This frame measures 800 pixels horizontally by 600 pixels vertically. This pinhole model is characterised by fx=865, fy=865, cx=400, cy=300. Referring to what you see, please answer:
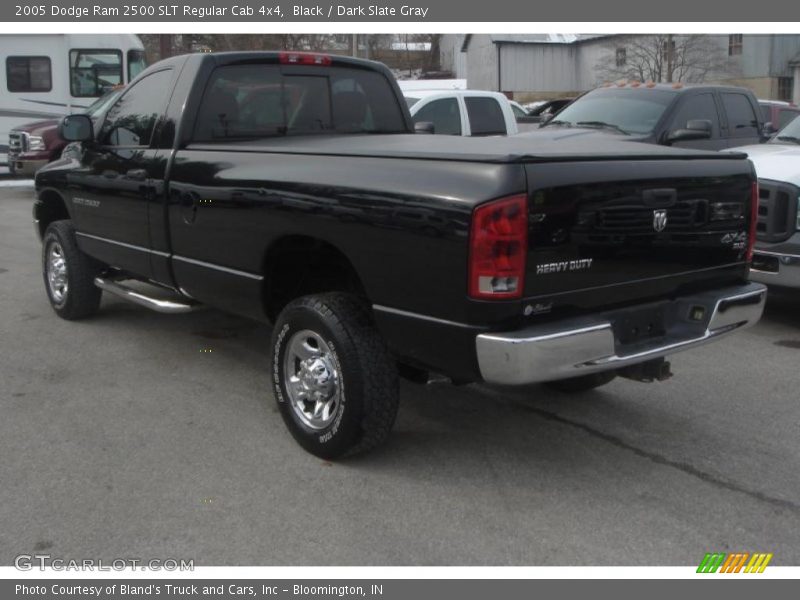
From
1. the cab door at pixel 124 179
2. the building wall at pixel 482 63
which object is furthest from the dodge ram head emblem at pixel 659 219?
the building wall at pixel 482 63

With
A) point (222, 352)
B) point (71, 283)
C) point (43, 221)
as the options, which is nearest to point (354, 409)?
point (222, 352)

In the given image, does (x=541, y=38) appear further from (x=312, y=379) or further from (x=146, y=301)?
(x=312, y=379)

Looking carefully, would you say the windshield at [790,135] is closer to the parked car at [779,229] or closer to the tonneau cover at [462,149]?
the parked car at [779,229]

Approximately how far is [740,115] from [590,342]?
7671mm

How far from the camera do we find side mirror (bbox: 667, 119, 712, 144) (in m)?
8.63

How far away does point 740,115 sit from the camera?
398 inches

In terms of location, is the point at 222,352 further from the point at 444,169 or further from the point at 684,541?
the point at 684,541

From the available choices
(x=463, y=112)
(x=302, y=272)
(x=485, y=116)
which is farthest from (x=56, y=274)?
(x=485, y=116)

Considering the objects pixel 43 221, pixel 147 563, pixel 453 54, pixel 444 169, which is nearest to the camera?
pixel 147 563

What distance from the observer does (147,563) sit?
333 cm

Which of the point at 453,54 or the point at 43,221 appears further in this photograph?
the point at 453,54

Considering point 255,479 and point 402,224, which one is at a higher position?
point 402,224

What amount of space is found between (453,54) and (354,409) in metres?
64.9

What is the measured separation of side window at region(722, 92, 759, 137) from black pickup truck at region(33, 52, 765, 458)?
19.5 ft
